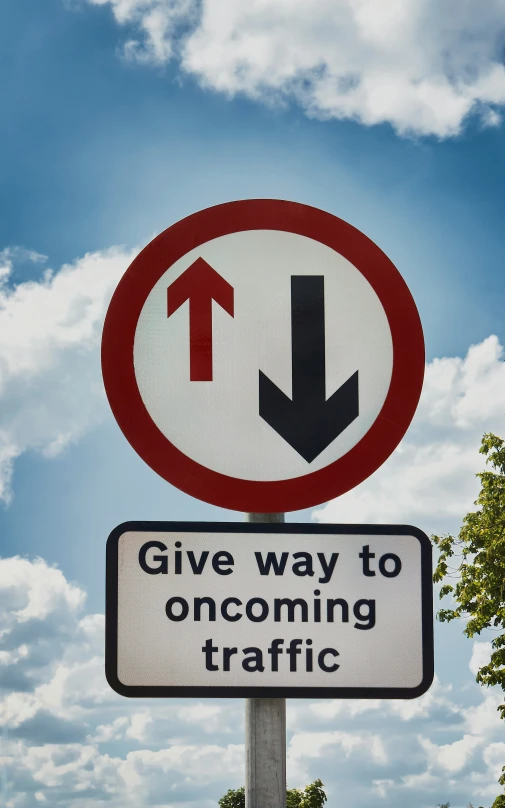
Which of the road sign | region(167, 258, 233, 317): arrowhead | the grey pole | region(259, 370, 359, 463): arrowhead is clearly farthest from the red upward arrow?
the grey pole

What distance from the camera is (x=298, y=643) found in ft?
7.79

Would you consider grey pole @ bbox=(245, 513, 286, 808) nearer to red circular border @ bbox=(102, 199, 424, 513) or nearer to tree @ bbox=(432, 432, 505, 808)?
red circular border @ bbox=(102, 199, 424, 513)

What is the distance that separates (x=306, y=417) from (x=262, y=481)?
0.17 metres

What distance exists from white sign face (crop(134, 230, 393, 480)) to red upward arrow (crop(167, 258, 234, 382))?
11mm

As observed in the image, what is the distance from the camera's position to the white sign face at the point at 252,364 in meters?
2.43

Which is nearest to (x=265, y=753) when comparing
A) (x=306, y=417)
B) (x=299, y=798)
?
(x=306, y=417)

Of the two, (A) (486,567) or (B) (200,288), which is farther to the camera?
(A) (486,567)

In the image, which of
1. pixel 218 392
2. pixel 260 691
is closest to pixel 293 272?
pixel 218 392

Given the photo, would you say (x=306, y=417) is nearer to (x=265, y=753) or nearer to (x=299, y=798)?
(x=265, y=753)

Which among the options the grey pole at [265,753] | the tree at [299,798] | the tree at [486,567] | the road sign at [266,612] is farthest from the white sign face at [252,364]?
the tree at [299,798]

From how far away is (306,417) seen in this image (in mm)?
2436

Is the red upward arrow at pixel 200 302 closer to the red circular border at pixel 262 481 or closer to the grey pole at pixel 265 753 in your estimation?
the red circular border at pixel 262 481

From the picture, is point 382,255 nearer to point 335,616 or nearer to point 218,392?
point 218,392

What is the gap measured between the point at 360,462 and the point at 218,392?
35 centimetres
